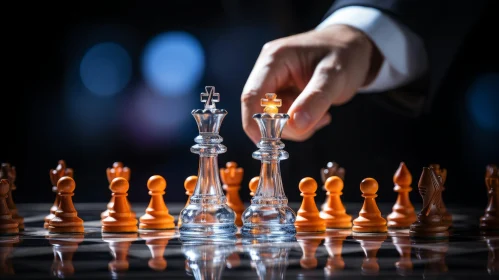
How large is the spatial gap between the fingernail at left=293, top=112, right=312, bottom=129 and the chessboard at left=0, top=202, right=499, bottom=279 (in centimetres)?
34

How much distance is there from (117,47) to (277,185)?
1.96 meters

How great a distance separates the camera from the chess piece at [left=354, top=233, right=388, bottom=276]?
4.16 ft

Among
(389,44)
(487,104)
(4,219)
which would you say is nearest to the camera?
(4,219)

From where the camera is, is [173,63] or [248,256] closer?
[248,256]

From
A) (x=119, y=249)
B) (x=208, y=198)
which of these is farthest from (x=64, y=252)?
(x=208, y=198)

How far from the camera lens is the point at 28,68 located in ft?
11.4

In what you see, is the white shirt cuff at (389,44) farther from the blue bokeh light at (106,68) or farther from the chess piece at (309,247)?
the chess piece at (309,247)

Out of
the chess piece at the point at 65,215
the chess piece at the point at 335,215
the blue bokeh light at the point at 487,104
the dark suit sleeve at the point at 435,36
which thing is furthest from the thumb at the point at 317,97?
the blue bokeh light at the point at 487,104

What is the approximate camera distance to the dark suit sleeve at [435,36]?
3.26m

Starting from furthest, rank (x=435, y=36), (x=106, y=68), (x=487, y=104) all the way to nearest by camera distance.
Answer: (x=487, y=104) < (x=106, y=68) < (x=435, y=36)

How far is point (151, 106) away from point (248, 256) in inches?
87.2

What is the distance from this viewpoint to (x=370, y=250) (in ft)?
5.08

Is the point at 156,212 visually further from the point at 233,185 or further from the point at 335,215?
the point at 335,215

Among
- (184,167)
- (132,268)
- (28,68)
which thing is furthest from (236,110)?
(132,268)
